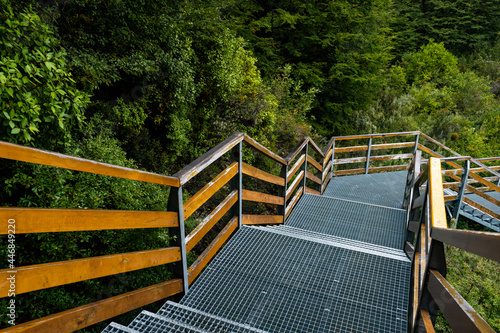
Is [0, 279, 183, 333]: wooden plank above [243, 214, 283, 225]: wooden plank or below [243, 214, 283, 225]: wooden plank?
above

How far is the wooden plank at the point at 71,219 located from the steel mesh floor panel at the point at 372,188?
19.6 ft

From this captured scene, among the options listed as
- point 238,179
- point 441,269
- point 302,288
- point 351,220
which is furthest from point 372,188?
point 441,269

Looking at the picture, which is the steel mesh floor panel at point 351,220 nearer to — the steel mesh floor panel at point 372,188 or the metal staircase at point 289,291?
the metal staircase at point 289,291

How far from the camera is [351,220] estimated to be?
519cm

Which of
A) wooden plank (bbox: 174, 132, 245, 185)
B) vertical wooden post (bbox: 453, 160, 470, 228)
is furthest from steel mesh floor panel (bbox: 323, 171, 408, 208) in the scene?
wooden plank (bbox: 174, 132, 245, 185)

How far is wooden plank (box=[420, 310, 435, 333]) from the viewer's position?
5.76 ft

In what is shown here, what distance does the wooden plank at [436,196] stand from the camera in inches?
76.7

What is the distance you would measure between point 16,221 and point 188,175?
1159mm

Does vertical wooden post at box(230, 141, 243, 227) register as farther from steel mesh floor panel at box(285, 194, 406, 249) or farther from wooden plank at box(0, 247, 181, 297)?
steel mesh floor panel at box(285, 194, 406, 249)

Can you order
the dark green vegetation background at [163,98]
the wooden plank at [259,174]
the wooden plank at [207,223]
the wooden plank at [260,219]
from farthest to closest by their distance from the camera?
the wooden plank at [260,219], the wooden plank at [259,174], the dark green vegetation background at [163,98], the wooden plank at [207,223]

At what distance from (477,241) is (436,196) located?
1.16m

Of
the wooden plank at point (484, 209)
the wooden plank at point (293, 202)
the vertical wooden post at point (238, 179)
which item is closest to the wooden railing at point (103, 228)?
the vertical wooden post at point (238, 179)

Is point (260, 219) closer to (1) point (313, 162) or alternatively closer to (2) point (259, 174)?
(2) point (259, 174)

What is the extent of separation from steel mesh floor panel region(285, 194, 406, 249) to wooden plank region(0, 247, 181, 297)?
3138 millimetres
